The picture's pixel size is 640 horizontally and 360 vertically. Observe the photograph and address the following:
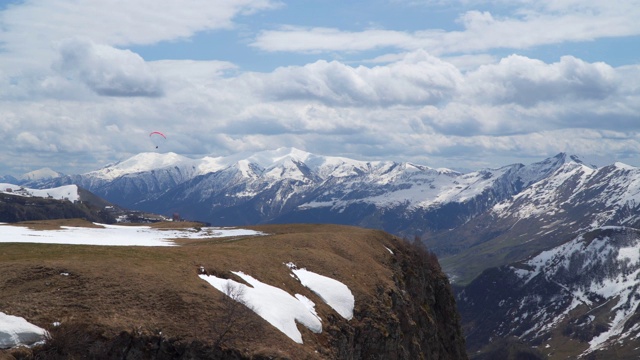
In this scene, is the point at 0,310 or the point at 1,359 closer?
the point at 1,359

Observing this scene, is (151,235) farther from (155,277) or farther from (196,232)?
(155,277)

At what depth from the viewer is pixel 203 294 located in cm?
4766

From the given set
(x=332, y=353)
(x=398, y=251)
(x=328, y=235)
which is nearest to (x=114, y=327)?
(x=332, y=353)

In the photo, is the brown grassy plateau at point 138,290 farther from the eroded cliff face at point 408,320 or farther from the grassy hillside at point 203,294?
the eroded cliff face at point 408,320

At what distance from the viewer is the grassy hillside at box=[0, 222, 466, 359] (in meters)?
41.5

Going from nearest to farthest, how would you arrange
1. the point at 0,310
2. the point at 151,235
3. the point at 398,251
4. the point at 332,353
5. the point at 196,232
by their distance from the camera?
the point at 0,310 → the point at 332,353 → the point at 398,251 → the point at 151,235 → the point at 196,232

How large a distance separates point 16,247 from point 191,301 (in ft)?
68.1

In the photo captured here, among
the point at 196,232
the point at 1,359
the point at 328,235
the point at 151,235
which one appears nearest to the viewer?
the point at 1,359

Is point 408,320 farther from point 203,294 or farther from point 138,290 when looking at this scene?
point 138,290

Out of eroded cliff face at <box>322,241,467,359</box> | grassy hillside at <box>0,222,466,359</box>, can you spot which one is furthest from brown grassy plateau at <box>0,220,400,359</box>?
eroded cliff face at <box>322,241,467,359</box>

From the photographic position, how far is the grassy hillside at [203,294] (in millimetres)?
41469

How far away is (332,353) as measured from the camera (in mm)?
51531

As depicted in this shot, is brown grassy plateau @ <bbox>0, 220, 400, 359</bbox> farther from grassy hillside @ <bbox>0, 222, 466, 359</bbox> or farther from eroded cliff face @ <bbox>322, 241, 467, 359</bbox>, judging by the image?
eroded cliff face @ <bbox>322, 241, 467, 359</bbox>

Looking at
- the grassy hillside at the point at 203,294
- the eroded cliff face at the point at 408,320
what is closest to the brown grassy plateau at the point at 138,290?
the grassy hillside at the point at 203,294
